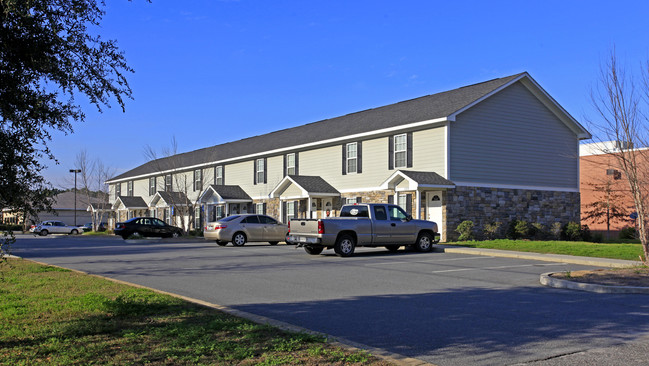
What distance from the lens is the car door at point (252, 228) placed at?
27.2 meters

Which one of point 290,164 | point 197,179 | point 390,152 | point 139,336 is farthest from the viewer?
point 197,179

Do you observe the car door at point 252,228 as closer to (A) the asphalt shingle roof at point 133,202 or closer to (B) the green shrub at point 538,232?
(B) the green shrub at point 538,232

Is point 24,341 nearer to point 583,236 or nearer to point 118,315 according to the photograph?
point 118,315

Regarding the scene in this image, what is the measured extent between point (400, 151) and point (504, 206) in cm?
570

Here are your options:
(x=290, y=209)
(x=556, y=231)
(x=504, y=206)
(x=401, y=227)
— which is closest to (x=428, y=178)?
(x=504, y=206)

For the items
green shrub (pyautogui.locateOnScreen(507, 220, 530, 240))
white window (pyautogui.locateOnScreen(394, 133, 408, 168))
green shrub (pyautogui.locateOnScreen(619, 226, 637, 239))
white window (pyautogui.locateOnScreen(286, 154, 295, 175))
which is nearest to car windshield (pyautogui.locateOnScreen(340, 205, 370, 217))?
white window (pyautogui.locateOnScreen(394, 133, 408, 168))

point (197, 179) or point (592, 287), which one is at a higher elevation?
point (197, 179)

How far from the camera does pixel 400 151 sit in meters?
29.0

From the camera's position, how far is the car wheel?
26828mm

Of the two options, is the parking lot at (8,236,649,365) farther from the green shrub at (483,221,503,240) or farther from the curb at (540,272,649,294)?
the green shrub at (483,221,503,240)

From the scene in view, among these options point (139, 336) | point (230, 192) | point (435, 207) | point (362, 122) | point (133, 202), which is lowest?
point (139, 336)

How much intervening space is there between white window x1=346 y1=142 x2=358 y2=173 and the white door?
531 centimetres

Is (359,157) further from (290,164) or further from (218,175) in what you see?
(218,175)

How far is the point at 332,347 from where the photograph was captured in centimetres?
623
